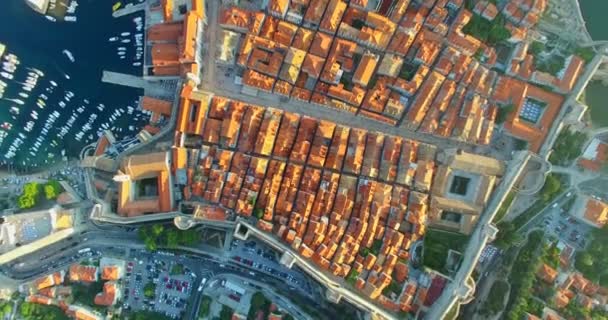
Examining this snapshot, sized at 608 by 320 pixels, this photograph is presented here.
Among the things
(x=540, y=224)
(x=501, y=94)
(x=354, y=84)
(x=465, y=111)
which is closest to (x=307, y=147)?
(x=354, y=84)

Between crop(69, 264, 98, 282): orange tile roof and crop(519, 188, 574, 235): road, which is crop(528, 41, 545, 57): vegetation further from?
crop(69, 264, 98, 282): orange tile roof

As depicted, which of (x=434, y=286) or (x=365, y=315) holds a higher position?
(x=434, y=286)

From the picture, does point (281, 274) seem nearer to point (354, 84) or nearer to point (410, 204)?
point (410, 204)

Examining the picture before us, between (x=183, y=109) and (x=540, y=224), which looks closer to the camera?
(x=183, y=109)

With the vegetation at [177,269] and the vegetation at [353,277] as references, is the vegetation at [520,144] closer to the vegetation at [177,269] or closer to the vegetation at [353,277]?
the vegetation at [353,277]

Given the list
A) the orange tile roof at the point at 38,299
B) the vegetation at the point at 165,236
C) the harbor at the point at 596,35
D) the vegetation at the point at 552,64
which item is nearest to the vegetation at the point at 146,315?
the vegetation at the point at 165,236

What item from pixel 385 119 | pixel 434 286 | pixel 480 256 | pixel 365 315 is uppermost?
pixel 385 119
